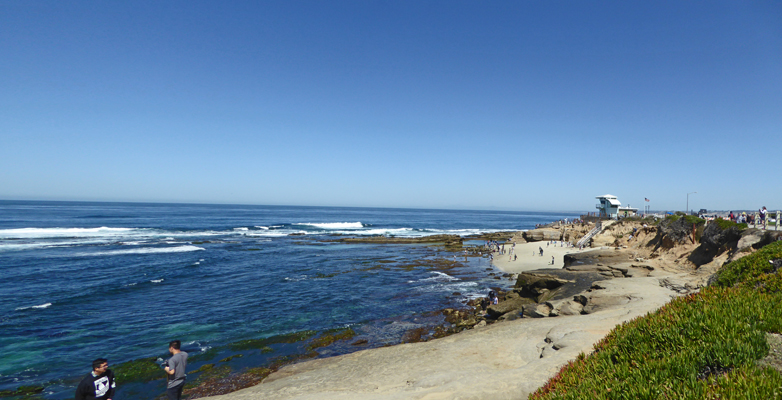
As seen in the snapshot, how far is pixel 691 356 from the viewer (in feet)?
16.9

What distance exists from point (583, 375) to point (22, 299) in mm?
35264

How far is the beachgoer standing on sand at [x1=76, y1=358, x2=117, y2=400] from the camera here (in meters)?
6.98

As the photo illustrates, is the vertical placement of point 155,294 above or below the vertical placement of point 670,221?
below

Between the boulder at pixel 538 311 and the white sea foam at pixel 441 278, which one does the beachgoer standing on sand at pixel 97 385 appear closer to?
the boulder at pixel 538 311

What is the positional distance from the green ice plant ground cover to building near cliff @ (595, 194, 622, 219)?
55.9 m

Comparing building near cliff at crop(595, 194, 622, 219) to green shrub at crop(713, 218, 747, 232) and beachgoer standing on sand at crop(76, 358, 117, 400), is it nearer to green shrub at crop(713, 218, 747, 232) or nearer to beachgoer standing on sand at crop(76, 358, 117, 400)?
green shrub at crop(713, 218, 747, 232)

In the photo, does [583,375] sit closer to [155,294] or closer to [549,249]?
[155,294]

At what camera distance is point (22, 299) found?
955 inches

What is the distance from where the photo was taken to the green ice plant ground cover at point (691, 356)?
4.29 meters

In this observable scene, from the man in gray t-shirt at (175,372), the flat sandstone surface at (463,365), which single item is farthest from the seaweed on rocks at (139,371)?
the man in gray t-shirt at (175,372)

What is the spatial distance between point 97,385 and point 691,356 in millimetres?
11061

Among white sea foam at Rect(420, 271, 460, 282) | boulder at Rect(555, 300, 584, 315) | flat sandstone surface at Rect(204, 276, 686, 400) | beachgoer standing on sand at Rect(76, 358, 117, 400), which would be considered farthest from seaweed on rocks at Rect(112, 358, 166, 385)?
white sea foam at Rect(420, 271, 460, 282)

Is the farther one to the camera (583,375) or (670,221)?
(670,221)

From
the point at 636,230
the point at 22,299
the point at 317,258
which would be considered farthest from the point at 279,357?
the point at 636,230
